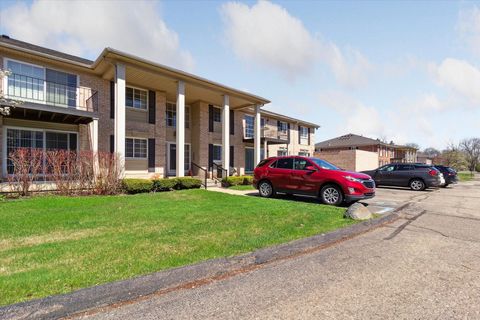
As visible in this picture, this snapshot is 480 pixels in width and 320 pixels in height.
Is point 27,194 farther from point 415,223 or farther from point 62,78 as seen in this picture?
point 415,223

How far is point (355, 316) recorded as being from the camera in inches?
108

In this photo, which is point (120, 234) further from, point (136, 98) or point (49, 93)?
point (136, 98)

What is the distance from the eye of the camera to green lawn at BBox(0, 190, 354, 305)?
3537 mm

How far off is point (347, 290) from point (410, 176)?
16001 millimetres

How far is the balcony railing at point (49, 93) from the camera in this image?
11.7 m

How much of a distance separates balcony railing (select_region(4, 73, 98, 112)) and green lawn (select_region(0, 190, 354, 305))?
5831 millimetres

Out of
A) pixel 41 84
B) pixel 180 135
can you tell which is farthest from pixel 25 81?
pixel 180 135

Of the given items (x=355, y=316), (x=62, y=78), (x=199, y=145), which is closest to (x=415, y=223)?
(x=355, y=316)

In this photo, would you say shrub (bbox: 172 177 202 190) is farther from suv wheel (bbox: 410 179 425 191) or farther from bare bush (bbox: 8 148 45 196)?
suv wheel (bbox: 410 179 425 191)

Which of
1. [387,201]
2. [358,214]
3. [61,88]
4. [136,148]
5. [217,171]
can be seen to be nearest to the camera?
[358,214]

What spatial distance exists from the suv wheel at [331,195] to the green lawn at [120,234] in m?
1.02

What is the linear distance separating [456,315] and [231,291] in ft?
7.91

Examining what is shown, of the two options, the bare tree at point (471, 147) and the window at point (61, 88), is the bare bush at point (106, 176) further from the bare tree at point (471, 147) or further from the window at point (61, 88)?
the bare tree at point (471, 147)

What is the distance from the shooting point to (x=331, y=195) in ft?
30.3
